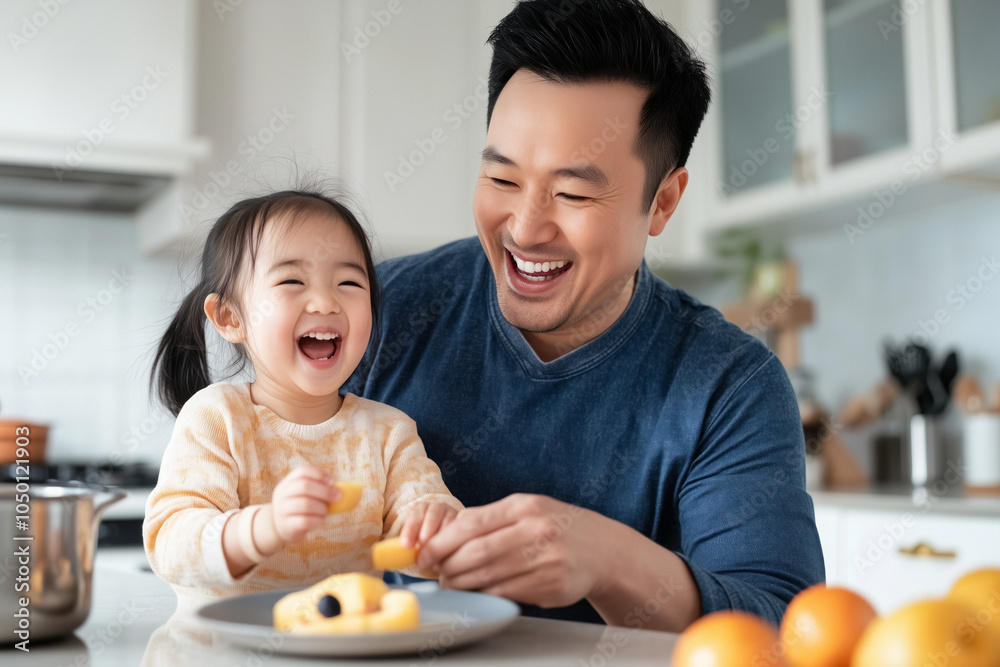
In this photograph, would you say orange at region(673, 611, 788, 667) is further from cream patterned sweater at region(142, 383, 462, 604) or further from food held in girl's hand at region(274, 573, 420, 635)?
cream patterned sweater at region(142, 383, 462, 604)

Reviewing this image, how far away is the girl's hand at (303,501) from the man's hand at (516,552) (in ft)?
0.34

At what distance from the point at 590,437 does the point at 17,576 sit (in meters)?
0.80

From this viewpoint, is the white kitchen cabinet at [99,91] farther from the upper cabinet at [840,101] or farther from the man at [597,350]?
the upper cabinet at [840,101]

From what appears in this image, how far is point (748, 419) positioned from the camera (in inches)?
51.2

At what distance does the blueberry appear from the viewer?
2.28ft

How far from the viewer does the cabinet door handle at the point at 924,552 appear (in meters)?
2.20

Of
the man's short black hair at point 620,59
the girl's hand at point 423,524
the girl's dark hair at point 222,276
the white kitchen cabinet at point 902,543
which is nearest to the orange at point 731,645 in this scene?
the girl's hand at point 423,524

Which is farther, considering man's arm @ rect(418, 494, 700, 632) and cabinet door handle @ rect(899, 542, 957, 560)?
cabinet door handle @ rect(899, 542, 957, 560)

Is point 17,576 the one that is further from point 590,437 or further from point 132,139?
point 132,139

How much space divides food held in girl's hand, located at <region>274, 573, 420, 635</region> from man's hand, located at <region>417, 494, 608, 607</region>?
12cm

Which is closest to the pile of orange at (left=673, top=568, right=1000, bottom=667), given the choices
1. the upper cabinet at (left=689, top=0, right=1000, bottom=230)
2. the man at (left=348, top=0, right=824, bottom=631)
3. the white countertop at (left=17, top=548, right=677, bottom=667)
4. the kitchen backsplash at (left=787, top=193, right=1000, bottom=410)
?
the white countertop at (left=17, top=548, right=677, bottom=667)

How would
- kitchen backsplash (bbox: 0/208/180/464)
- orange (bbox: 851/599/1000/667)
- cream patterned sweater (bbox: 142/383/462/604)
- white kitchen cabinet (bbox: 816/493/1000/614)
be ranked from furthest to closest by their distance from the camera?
1. kitchen backsplash (bbox: 0/208/180/464)
2. white kitchen cabinet (bbox: 816/493/1000/614)
3. cream patterned sweater (bbox: 142/383/462/604)
4. orange (bbox: 851/599/1000/667)

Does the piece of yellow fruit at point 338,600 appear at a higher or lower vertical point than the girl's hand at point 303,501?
lower

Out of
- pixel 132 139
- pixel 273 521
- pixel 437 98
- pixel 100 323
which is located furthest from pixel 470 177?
pixel 273 521
